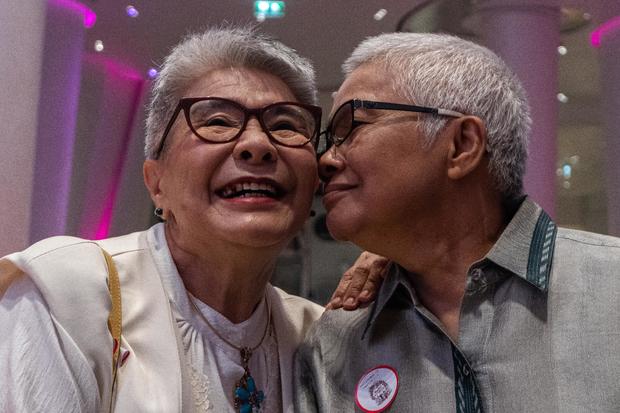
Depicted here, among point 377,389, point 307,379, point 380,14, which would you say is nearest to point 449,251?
point 377,389

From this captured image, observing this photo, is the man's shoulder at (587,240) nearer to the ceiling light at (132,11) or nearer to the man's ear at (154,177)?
the man's ear at (154,177)

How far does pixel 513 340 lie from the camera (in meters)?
2.00

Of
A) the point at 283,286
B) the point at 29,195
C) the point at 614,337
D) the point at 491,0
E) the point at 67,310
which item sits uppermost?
the point at 491,0

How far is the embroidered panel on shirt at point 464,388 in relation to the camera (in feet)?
6.51

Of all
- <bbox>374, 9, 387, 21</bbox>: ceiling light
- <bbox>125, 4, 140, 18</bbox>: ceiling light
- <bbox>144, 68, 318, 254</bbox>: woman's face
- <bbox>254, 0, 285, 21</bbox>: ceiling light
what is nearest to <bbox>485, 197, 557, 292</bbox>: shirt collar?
<bbox>144, 68, 318, 254</bbox>: woman's face

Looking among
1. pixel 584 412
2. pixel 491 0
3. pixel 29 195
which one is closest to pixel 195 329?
pixel 584 412

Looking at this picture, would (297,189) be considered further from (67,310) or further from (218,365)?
(67,310)

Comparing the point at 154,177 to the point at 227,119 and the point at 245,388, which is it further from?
the point at 245,388

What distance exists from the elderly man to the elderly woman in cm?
15

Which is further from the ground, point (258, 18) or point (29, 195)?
point (258, 18)

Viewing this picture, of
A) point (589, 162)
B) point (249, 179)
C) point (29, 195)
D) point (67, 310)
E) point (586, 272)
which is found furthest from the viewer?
point (589, 162)

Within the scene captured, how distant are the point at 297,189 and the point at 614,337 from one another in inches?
36.3

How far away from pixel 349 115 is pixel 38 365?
1.11 meters

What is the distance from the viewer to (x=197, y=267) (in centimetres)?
229
